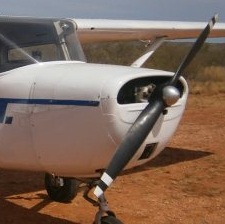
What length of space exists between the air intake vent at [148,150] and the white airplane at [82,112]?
12 mm

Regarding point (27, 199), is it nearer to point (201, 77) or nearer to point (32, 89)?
point (32, 89)

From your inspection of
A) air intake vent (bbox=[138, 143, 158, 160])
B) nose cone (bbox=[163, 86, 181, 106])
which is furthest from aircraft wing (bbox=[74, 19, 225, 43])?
nose cone (bbox=[163, 86, 181, 106])

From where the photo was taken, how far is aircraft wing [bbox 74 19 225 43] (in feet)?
27.8

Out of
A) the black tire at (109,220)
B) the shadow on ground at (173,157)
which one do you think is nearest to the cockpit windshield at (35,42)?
the black tire at (109,220)

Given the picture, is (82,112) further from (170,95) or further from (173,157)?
(173,157)

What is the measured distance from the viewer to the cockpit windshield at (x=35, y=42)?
5.52m

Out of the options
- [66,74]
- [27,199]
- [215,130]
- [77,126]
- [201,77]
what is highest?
[66,74]

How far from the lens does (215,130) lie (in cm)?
1216

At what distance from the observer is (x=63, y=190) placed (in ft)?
22.7

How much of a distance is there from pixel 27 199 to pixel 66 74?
2.77 metres

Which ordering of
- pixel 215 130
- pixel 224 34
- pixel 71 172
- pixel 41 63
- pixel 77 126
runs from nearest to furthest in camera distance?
1. pixel 77 126
2. pixel 71 172
3. pixel 41 63
4. pixel 224 34
5. pixel 215 130

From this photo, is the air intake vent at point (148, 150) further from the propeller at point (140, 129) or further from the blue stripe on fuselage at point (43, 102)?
the blue stripe on fuselage at point (43, 102)

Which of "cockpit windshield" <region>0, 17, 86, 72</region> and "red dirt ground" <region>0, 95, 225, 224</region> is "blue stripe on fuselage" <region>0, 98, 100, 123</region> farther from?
"red dirt ground" <region>0, 95, 225, 224</region>

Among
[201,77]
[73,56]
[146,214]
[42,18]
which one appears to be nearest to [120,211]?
[146,214]
